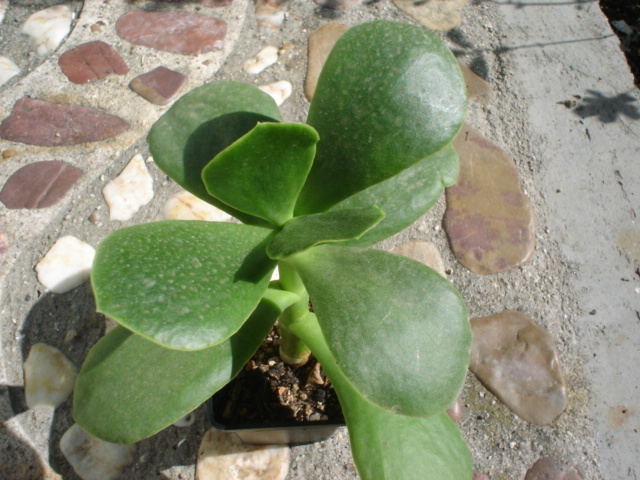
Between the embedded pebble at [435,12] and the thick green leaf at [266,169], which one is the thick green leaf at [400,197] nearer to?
the thick green leaf at [266,169]

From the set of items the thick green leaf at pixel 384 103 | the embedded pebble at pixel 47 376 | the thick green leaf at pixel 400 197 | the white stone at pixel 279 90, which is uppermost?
the thick green leaf at pixel 384 103

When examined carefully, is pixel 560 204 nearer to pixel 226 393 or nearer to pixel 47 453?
pixel 226 393

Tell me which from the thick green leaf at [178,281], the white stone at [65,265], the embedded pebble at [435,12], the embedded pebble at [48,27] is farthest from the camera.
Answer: the embedded pebble at [435,12]

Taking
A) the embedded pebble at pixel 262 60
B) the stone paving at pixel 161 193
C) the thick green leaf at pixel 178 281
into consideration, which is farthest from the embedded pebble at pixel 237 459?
the embedded pebble at pixel 262 60

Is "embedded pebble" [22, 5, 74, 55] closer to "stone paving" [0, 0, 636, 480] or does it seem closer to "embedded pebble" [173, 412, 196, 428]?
"stone paving" [0, 0, 636, 480]

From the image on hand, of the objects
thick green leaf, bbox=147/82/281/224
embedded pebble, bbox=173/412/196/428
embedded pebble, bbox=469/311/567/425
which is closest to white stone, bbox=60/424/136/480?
embedded pebble, bbox=173/412/196/428

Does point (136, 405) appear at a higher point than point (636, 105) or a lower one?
higher

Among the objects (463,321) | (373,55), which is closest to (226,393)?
(463,321)
